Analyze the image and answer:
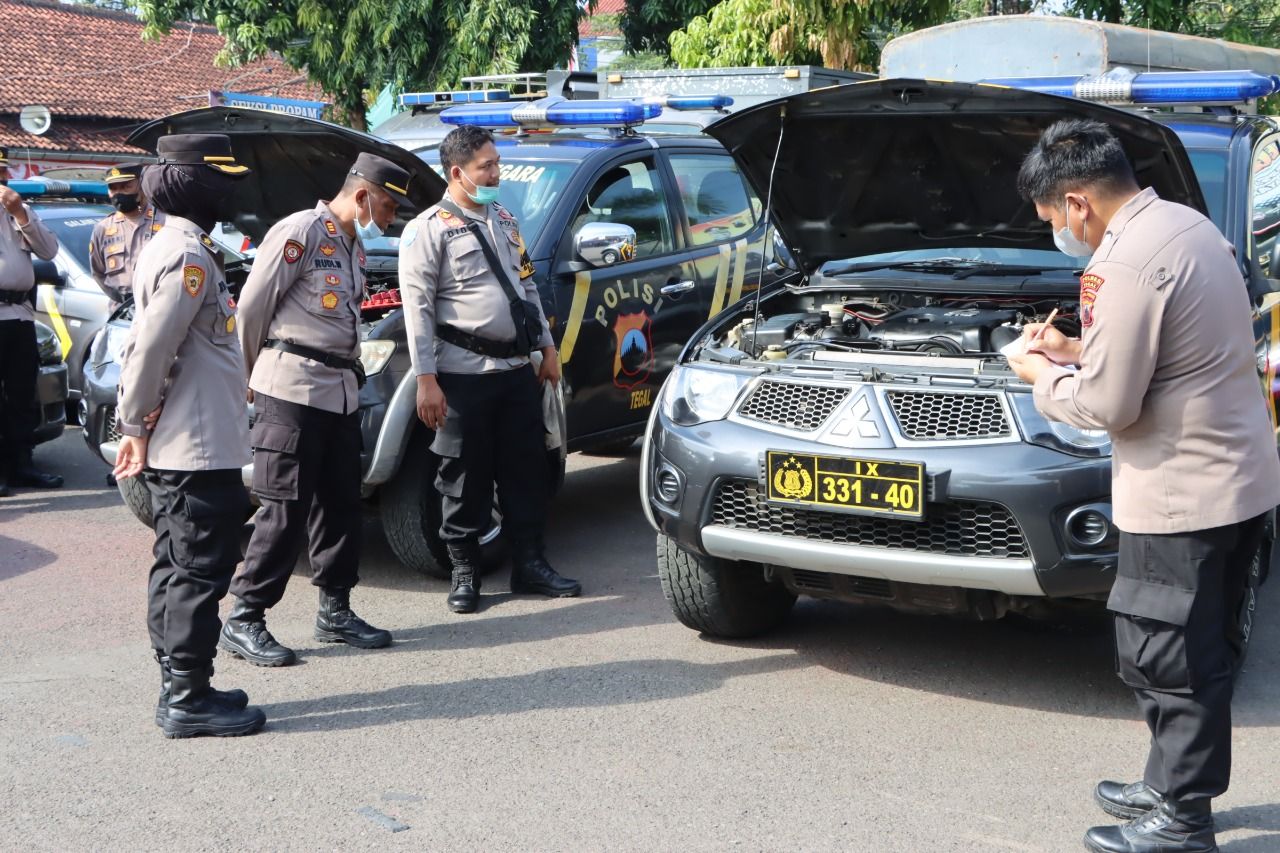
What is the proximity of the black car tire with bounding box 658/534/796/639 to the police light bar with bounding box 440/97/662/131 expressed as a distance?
2645mm

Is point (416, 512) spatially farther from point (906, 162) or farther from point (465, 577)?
point (906, 162)

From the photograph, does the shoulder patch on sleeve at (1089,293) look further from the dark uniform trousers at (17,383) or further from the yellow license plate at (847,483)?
the dark uniform trousers at (17,383)

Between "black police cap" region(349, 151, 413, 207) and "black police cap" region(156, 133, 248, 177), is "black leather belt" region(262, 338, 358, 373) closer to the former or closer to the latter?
"black police cap" region(349, 151, 413, 207)

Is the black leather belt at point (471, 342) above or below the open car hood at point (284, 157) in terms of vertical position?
below

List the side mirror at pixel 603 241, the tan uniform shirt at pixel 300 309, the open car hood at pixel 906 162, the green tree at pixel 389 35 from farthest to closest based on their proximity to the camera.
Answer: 1. the green tree at pixel 389 35
2. the side mirror at pixel 603 241
3. the tan uniform shirt at pixel 300 309
4. the open car hood at pixel 906 162

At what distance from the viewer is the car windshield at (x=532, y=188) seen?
258 inches

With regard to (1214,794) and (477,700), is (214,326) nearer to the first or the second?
(477,700)

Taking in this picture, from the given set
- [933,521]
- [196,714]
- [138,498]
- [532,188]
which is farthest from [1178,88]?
[138,498]

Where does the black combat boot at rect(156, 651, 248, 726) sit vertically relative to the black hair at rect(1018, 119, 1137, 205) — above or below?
below

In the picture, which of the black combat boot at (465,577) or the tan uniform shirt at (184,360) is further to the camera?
the black combat boot at (465,577)

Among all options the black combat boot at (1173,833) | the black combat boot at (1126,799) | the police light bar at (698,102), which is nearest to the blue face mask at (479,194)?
the police light bar at (698,102)

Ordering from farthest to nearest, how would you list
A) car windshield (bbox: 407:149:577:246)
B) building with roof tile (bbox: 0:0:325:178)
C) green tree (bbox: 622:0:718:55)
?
building with roof tile (bbox: 0:0:325:178) < green tree (bbox: 622:0:718:55) < car windshield (bbox: 407:149:577:246)

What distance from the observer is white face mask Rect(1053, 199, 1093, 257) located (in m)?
3.57

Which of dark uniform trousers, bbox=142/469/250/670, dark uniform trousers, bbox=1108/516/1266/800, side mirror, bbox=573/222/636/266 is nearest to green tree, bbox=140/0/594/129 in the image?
side mirror, bbox=573/222/636/266
